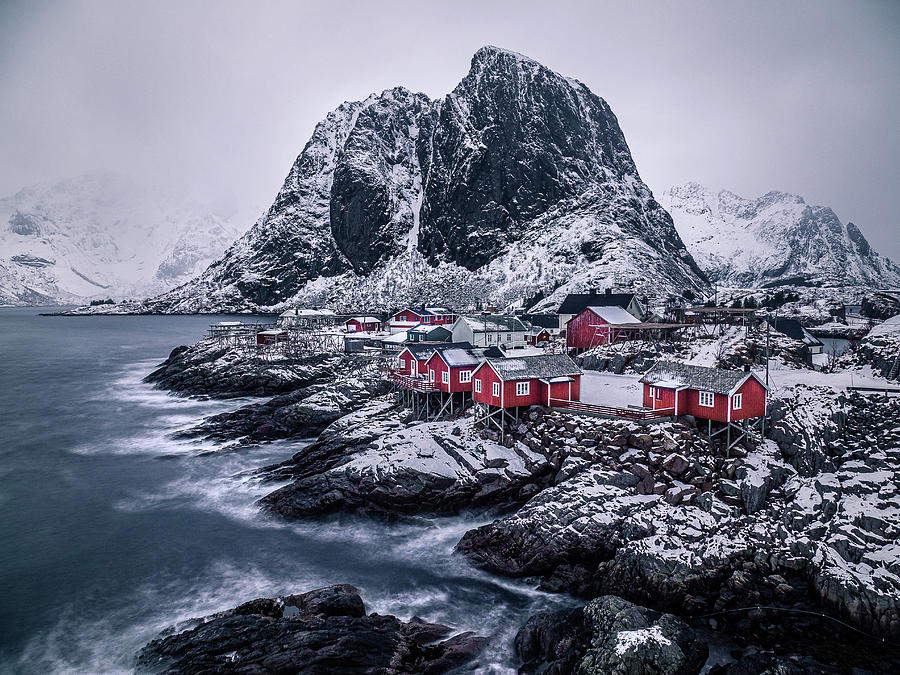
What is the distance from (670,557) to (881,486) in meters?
12.5

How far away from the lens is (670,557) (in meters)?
21.8

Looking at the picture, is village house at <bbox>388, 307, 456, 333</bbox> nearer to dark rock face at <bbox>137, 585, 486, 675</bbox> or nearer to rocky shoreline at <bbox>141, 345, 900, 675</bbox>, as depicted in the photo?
rocky shoreline at <bbox>141, 345, 900, 675</bbox>

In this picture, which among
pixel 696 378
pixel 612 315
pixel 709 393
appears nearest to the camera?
pixel 709 393

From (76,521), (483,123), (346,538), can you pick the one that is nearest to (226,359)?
(76,521)

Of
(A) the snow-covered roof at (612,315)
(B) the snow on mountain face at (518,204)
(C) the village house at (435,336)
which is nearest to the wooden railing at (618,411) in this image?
Result: (A) the snow-covered roof at (612,315)

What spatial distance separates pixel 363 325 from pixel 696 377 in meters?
74.5

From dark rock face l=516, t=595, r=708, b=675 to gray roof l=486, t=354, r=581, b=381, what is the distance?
17.5 m

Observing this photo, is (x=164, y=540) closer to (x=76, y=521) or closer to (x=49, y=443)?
(x=76, y=521)

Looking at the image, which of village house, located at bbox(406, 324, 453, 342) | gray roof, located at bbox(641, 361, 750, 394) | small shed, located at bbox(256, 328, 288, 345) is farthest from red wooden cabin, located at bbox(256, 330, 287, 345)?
gray roof, located at bbox(641, 361, 750, 394)

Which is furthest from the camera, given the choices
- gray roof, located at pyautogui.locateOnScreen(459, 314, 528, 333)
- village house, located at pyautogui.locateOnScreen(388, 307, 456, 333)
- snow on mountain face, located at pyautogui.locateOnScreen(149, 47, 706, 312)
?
snow on mountain face, located at pyautogui.locateOnScreen(149, 47, 706, 312)

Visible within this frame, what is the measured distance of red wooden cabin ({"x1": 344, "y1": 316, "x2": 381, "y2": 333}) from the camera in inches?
3760

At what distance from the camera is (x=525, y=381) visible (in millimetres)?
35344

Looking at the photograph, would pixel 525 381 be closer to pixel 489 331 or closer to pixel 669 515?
pixel 669 515

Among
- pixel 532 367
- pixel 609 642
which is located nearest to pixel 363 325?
pixel 532 367
